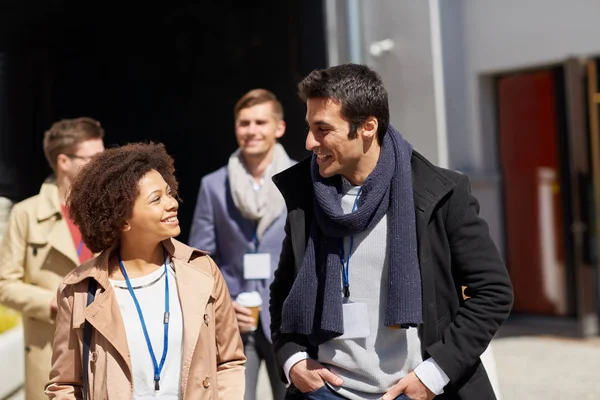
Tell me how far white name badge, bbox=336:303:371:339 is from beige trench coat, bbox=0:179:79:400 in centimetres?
159

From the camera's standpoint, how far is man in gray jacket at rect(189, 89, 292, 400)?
3762 mm

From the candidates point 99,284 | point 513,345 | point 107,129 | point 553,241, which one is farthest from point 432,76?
point 553,241

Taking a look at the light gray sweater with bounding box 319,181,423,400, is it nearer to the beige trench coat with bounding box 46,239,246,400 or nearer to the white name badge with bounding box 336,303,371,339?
the white name badge with bounding box 336,303,371,339

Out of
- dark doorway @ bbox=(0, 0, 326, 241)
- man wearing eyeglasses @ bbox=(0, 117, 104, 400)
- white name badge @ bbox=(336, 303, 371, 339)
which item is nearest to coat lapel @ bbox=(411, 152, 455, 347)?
white name badge @ bbox=(336, 303, 371, 339)

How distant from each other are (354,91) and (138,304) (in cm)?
89

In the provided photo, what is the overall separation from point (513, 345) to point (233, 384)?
5.73 m

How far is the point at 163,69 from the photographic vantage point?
209 inches

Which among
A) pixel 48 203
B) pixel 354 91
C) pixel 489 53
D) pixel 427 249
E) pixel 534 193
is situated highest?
pixel 489 53

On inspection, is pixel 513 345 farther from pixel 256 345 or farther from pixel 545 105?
pixel 256 345

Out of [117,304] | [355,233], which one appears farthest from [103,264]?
[355,233]

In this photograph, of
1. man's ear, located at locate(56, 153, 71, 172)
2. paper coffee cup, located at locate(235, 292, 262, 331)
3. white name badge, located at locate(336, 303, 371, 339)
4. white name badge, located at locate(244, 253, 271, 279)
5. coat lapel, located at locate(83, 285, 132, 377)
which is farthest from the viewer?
white name badge, located at locate(244, 253, 271, 279)

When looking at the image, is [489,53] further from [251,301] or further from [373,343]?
[373,343]

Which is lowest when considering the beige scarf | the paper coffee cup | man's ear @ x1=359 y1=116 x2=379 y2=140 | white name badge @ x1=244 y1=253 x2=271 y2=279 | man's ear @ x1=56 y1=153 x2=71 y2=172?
the paper coffee cup

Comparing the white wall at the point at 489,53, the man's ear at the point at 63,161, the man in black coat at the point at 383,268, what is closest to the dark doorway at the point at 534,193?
the white wall at the point at 489,53
